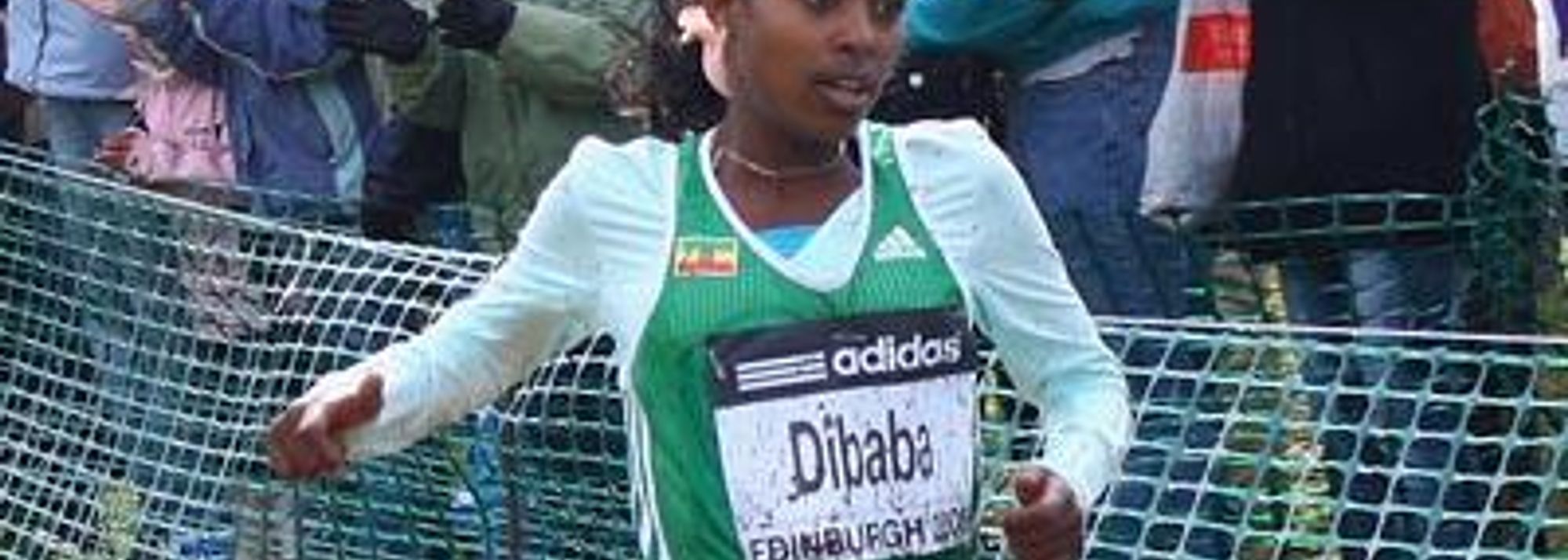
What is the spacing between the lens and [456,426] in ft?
18.9

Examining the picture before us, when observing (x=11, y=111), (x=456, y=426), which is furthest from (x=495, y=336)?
(x=11, y=111)

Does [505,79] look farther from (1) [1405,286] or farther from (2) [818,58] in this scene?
(2) [818,58]

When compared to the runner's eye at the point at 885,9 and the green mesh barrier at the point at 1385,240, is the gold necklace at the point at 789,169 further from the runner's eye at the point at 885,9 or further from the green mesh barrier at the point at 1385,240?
the green mesh barrier at the point at 1385,240

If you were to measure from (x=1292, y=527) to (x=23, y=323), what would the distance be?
2899 millimetres

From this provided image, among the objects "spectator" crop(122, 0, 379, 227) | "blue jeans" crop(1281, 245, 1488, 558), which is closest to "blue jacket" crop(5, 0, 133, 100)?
"spectator" crop(122, 0, 379, 227)

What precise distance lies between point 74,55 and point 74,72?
4 cm

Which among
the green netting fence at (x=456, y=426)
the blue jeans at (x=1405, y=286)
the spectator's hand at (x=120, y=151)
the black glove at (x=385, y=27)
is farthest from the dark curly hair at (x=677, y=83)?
the spectator's hand at (x=120, y=151)

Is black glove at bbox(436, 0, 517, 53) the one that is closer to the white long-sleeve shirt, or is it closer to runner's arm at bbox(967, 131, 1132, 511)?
the white long-sleeve shirt

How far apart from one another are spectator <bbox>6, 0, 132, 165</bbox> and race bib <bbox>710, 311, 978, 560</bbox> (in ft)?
15.1

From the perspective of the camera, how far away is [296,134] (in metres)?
7.57

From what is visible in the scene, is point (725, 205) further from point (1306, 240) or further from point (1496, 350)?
point (1306, 240)

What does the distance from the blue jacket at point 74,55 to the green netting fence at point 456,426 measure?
2.52 ft

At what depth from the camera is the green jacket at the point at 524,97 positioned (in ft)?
22.0

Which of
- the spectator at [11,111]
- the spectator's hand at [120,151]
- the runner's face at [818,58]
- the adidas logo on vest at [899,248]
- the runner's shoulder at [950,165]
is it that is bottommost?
the spectator at [11,111]
